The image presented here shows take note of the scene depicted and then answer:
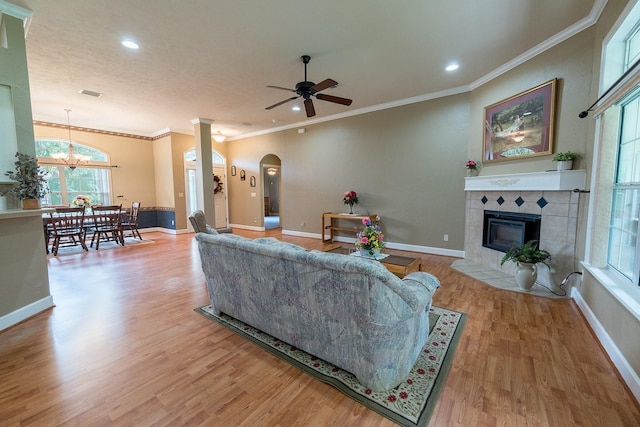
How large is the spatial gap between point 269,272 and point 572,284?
352 centimetres

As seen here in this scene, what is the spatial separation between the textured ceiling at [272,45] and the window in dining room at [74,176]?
1759 mm

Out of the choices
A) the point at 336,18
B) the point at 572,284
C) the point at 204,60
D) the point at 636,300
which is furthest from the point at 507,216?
the point at 204,60

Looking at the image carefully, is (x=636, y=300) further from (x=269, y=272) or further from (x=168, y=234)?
(x=168, y=234)

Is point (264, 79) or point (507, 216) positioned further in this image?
point (264, 79)

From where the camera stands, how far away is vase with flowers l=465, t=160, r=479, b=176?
172 inches

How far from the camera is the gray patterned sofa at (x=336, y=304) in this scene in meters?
1.53

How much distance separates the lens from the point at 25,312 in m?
2.71

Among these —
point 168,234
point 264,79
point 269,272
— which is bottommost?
point 168,234

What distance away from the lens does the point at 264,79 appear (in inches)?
163

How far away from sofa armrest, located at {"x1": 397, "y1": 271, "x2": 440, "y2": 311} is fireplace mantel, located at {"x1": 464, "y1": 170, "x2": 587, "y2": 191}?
2455 mm

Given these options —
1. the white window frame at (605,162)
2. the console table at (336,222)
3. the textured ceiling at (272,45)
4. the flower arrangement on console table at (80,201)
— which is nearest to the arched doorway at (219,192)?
the flower arrangement on console table at (80,201)

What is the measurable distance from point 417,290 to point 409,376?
674 mm

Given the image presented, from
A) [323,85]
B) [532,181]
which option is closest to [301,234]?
[323,85]

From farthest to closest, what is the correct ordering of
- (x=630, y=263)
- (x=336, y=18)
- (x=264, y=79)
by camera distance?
(x=264, y=79)
(x=336, y=18)
(x=630, y=263)
